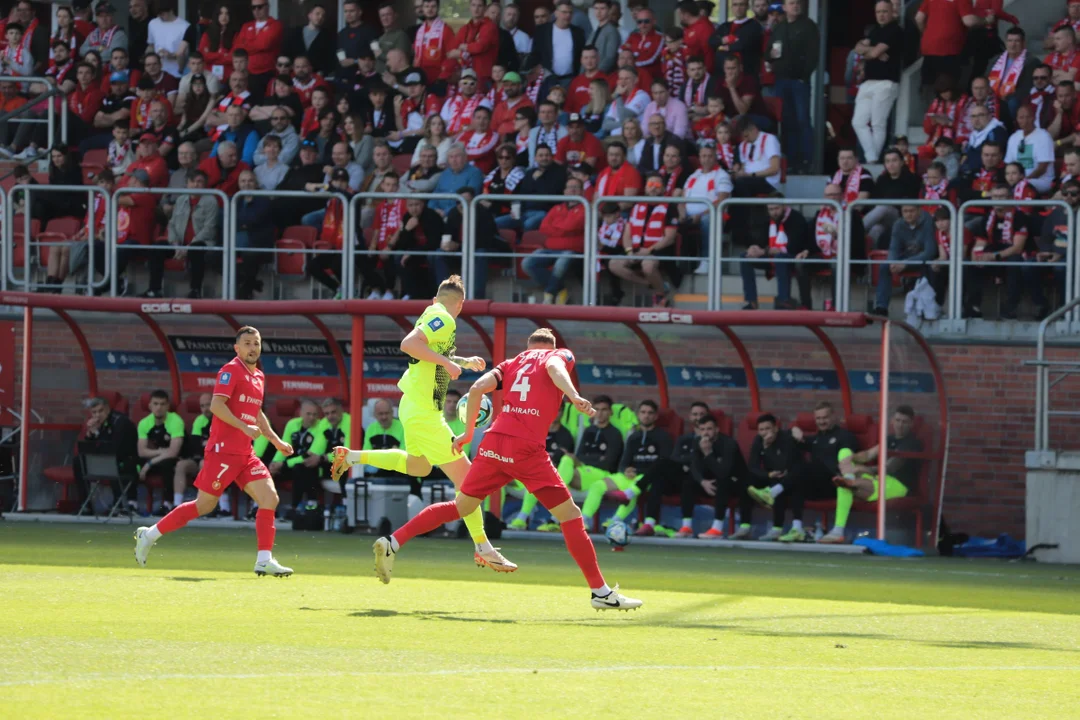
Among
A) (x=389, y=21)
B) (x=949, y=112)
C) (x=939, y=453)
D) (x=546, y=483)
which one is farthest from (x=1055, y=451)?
(x=389, y=21)

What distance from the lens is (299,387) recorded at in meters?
18.5

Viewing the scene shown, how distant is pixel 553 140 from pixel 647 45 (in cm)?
197

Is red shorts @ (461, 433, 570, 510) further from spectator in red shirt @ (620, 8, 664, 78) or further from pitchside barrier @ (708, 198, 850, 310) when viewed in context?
spectator in red shirt @ (620, 8, 664, 78)

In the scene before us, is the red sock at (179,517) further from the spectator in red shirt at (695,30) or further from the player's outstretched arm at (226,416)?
the spectator in red shirt at (695,30)

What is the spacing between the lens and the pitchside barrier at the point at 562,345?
16.5 m

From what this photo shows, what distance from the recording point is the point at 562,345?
688 inches

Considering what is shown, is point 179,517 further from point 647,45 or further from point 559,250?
point 647,45

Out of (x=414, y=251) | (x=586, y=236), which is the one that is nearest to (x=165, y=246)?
(x=414, y=251)

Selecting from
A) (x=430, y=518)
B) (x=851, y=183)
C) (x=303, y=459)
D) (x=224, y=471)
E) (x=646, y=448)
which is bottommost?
(x=303, y=459)

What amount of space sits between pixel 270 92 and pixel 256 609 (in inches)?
518

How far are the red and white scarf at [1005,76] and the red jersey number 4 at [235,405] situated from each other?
1003 centimetres

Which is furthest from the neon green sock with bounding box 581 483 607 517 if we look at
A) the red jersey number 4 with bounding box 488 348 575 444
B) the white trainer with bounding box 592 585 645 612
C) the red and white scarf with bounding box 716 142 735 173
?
the white trainer with bounding box 592 585 645 612

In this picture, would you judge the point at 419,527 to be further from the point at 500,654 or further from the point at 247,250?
the point at 247,250

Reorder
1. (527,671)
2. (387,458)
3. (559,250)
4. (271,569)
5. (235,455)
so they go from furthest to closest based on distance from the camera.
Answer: (559,250)
(387,458)
(235,455)
(271,569)
(527,671)
